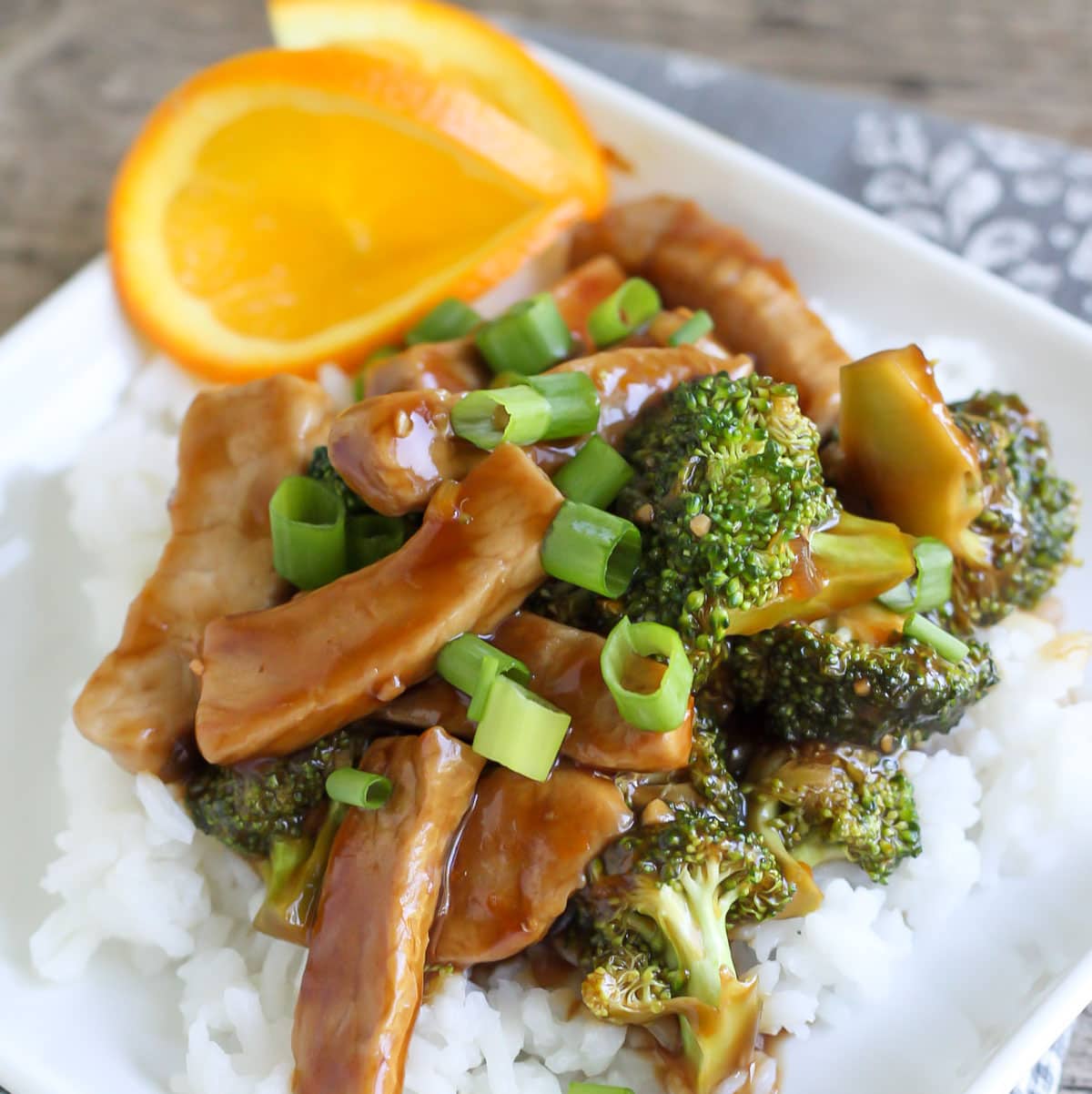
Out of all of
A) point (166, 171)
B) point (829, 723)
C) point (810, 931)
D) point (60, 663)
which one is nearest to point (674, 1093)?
point (810, 931)

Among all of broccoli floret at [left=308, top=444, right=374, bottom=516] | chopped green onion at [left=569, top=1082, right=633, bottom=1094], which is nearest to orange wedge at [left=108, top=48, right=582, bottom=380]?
broccoli floret at [left=308, top=444, right=374, bottom=516]

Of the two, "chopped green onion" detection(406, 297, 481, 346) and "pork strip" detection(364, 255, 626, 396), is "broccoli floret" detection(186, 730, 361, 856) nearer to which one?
"pork strip" detection(364, 255, 626, 396)

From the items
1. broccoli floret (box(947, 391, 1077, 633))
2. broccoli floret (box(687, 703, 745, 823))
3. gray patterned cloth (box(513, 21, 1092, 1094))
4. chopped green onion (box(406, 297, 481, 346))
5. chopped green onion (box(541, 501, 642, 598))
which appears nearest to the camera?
chopped green onion (box(541, 501, 642, 598))

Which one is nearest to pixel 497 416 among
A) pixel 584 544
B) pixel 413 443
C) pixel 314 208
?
pixel 413 443

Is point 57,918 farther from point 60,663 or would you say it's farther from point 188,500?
point 188,500

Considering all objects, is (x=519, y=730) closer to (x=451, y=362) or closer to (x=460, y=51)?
(x=451, y=362)
